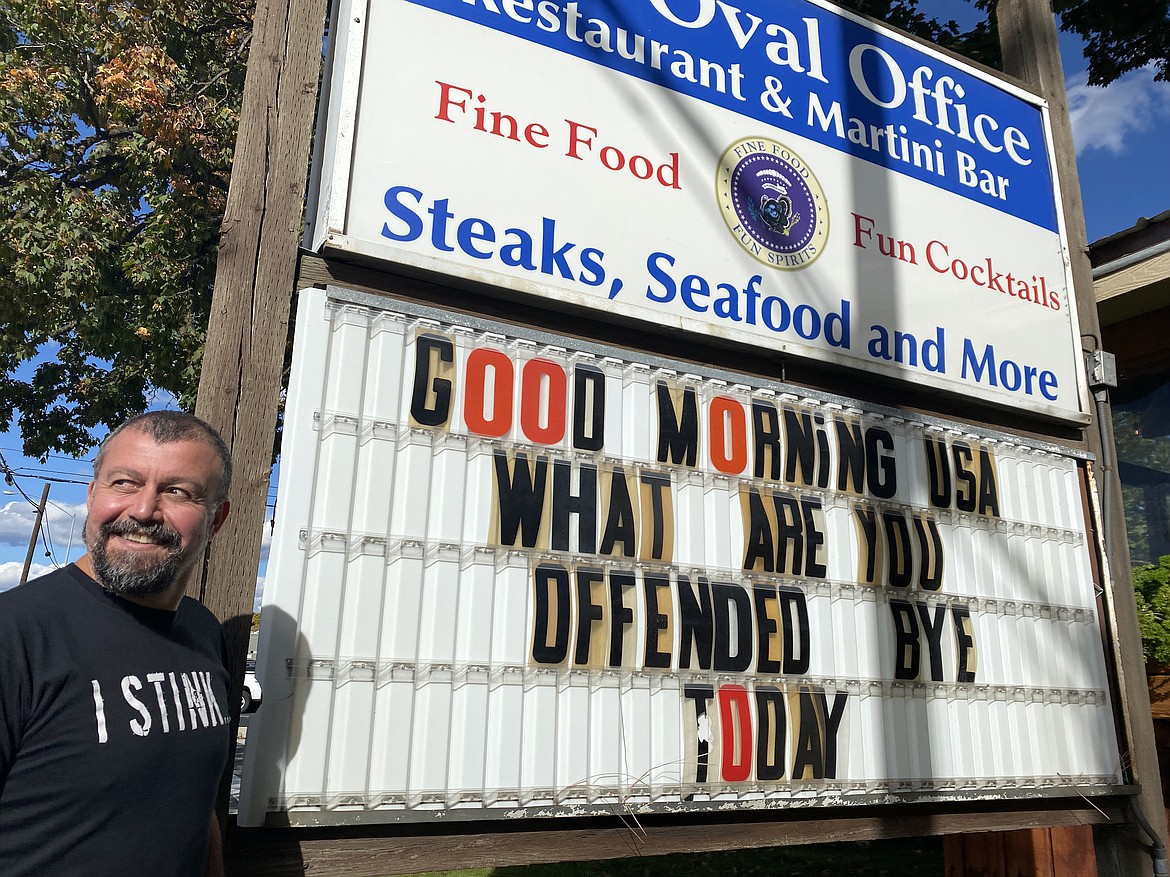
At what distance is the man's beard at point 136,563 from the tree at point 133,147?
10.3 m

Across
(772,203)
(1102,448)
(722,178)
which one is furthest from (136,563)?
(1102,448)

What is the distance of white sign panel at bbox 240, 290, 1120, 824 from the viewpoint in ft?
9.69

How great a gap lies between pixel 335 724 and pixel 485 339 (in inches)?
58.0

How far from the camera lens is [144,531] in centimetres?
225

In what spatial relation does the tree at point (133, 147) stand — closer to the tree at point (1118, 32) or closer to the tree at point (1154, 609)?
the tree at point (1118, 32)

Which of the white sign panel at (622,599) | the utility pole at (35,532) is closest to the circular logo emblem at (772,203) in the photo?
the white sign panel at (622,599)

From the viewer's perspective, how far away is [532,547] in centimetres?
331

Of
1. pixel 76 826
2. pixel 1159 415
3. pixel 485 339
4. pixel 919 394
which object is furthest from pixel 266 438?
pixel 1159 415

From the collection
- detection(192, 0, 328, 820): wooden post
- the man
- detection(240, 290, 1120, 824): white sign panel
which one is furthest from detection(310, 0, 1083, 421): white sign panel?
the man

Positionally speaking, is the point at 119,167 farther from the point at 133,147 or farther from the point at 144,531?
the point at 144,531

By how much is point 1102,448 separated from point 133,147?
11473mm

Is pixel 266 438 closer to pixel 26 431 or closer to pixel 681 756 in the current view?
pixel 681 756

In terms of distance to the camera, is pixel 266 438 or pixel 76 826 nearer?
pixel 76 826

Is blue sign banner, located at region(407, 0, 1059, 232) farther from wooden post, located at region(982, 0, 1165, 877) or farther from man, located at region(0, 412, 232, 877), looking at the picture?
man, located at region(0, 412, 232, 877)
